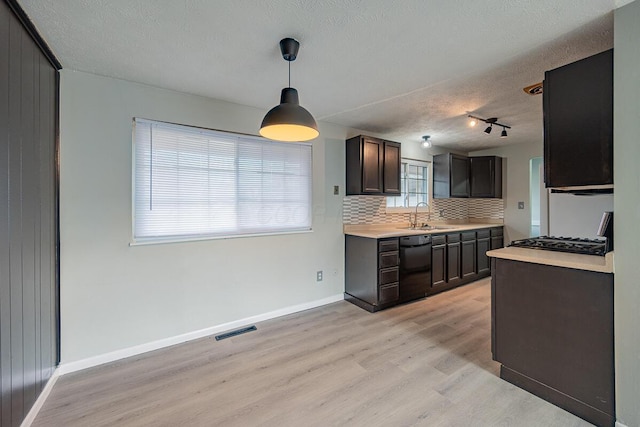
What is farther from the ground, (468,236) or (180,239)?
(180,239)

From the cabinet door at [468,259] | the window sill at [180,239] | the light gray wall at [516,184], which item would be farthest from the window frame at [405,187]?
the window sill at [180,239]

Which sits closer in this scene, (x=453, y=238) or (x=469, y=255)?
(x=453, y=238)

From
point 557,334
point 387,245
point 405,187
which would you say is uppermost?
point 405,187

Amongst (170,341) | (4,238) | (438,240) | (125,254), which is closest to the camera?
(4,238)

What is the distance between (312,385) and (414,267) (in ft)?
6.92

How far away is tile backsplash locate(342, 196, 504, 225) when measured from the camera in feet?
12.5

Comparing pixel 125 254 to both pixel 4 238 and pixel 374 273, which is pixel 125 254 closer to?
pixel 4 238

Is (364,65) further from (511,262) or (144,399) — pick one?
(144,399)

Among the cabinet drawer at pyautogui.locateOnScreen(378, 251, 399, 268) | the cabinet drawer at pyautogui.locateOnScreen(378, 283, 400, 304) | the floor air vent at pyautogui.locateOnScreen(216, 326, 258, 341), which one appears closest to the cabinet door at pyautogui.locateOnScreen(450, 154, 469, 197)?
the cabinet drawer at pyautogui.locateOnScreen(378, 251, 399, 268)

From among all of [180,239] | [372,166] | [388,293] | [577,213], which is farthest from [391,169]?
[180,239]

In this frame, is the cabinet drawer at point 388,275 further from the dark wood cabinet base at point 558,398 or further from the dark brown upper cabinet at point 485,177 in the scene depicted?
the dark brown upper cabinet at point 485,177

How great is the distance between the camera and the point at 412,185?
4.64 m

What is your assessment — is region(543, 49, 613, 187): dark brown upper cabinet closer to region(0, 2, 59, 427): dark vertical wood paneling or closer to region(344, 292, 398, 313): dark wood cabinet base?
region(344, 292, 398, 313): dark wood cabinet base

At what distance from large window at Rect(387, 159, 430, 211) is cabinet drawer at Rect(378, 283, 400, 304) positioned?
1347 mm
